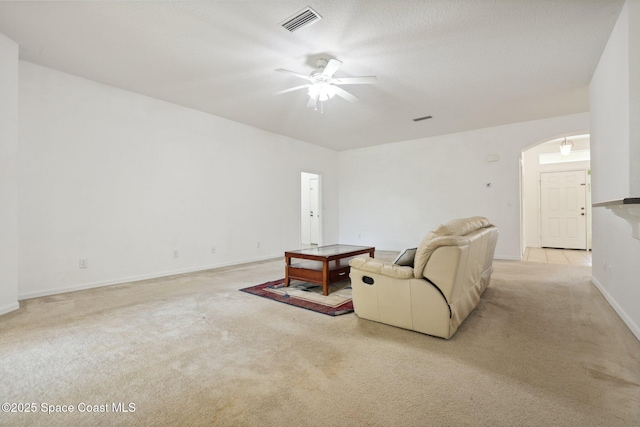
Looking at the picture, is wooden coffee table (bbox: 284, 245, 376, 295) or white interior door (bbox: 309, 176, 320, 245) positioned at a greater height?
white interior door (bbox: 309, 176, 320, 245)

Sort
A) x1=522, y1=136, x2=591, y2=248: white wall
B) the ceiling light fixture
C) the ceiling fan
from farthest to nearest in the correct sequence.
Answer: x1=522, y1=136, x2=591, y2=248: white wall → the ceiling light fixture → the ceiling fan

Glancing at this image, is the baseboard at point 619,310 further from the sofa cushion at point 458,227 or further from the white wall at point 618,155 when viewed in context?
the sofa cushion at point 458,227

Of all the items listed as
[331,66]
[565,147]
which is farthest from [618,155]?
[565,147]

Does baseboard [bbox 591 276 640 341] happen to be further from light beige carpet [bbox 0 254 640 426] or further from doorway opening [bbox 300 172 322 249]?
doorway opening [bbox 300 172 322 249]

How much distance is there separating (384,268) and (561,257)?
592cm

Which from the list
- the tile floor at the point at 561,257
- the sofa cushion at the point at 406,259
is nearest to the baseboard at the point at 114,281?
the sofa cushion at the point at 406,259

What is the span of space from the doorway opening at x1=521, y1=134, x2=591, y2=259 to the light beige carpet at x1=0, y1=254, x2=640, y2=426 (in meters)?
5.40

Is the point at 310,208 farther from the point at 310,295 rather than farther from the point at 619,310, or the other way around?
the point at 619,310

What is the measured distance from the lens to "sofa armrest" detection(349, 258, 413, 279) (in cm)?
232

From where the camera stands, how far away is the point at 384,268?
95.6 inches

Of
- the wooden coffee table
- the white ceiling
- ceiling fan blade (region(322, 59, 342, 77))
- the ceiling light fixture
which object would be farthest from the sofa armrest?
the ceiling light fixture

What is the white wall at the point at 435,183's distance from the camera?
575cm

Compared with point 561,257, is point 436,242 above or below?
above

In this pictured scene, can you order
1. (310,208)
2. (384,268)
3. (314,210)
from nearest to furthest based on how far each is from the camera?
(384,268), (314,210), (310,208)
